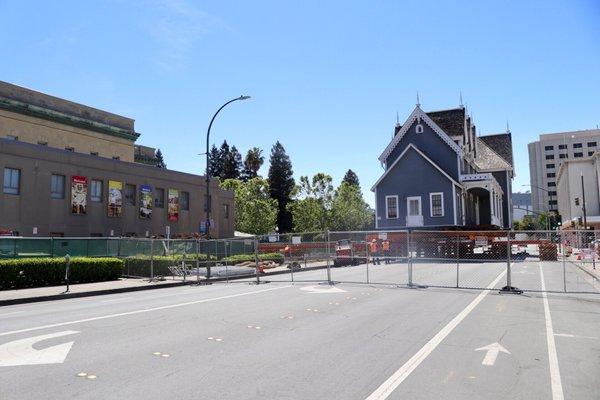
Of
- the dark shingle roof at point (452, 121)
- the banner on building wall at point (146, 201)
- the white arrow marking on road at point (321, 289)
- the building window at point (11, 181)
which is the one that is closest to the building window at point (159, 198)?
the banner on building wall at point (146, 201)

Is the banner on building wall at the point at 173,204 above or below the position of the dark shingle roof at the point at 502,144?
below

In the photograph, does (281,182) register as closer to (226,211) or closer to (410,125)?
(226,211)

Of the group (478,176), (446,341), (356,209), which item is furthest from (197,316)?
(356,209)

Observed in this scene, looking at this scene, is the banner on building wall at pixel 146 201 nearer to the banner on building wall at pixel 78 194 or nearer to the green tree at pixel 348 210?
the banner on building wall at pixel 78 194

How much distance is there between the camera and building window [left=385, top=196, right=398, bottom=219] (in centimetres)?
4391

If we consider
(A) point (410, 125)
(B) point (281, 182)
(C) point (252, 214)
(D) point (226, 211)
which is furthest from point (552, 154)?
(D) point (226, 211)

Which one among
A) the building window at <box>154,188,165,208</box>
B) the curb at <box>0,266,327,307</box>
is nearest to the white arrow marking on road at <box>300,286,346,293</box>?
the curb at <box>0,266,327,307</box>

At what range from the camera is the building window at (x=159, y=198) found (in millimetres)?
44969

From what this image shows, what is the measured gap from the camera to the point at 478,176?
44.7 m

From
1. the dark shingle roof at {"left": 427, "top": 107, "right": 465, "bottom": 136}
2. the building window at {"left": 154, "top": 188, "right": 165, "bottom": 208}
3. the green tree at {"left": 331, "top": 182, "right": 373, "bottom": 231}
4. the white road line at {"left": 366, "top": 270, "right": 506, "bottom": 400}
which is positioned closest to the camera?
the white road line at {"left": 366, "top": 270, "right": 506, "bottom": 400}

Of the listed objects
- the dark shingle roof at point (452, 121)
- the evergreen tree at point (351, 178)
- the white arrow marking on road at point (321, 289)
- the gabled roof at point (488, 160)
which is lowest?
the white arrow marking on road at point (321, 289)

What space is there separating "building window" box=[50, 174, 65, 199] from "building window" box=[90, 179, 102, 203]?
256 cm

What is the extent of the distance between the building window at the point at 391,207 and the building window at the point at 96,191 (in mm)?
23701

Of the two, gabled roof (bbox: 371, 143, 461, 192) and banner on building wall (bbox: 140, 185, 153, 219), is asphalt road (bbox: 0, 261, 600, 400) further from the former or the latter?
banner on building wall (bbox: 140, 185, 153, 219)
